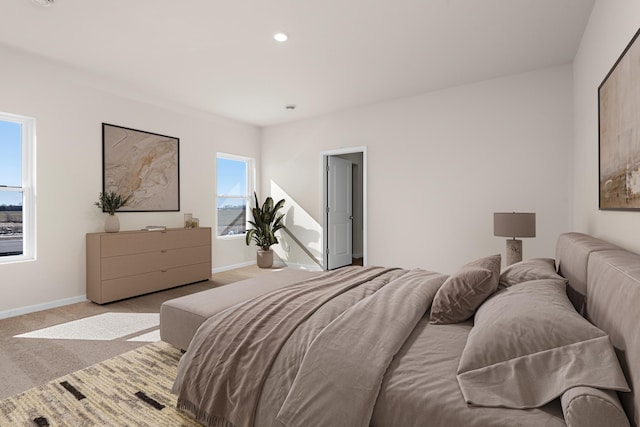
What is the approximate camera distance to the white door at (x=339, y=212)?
19.3ft

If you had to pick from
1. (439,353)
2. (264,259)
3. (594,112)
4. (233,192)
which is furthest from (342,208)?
(439,353)

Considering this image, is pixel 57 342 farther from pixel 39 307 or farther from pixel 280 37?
pixel 280 37

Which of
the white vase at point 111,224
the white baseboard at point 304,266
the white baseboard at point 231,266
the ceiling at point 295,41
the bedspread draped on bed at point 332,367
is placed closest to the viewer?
the bedspread draped on bed at point 332,367

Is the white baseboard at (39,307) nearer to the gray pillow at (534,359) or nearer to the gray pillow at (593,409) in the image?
the gray pillow at (534,359)

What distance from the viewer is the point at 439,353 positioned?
137 cm

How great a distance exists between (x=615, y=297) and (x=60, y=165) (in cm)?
475

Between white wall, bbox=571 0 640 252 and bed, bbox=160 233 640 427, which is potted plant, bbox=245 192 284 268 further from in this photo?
white wall, bbox=571 0 640 252

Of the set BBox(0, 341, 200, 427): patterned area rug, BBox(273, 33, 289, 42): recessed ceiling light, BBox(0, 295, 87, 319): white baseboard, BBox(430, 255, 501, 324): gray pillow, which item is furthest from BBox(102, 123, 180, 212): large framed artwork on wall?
BBox(430, 255, 501, 324): gray pillow

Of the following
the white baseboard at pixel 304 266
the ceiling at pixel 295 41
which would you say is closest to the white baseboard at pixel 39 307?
the ceiling at pixel 295 41

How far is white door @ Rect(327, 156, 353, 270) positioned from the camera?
5.88 m

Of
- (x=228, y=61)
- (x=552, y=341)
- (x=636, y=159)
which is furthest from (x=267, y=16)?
(x=552, y=341)

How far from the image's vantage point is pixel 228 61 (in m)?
3.55

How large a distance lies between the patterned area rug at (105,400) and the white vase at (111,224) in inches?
83.2

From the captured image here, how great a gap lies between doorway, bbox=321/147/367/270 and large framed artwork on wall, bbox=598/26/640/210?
3178 millimetres
